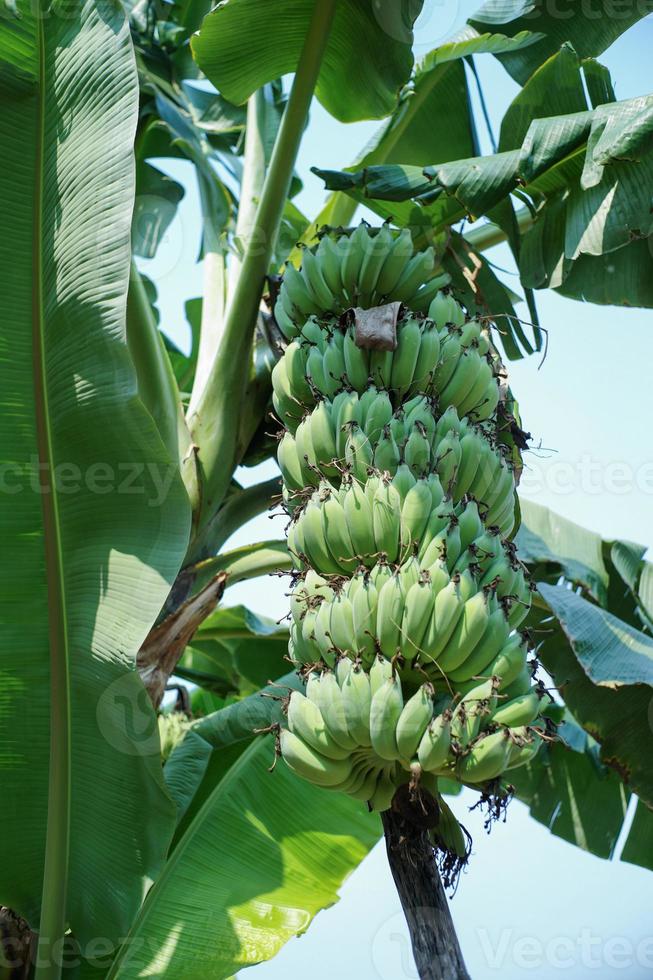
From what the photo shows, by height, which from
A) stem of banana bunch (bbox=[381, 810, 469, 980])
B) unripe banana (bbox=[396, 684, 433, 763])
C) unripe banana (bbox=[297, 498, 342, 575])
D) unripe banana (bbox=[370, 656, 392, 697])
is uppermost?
unripe banana (bbox=[297, 498, 342, 575])

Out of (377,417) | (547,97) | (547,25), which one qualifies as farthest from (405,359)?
(547,25)

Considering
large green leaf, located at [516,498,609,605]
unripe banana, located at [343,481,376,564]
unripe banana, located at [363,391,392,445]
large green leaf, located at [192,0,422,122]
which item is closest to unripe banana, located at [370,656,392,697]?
unripe banana, located at [343,481,376,564]

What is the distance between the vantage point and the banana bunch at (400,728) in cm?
142

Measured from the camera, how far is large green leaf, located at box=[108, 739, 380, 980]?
2082 millimetres

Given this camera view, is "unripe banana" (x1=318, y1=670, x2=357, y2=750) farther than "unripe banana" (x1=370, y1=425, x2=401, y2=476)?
No

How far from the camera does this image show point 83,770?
1961 millimetres

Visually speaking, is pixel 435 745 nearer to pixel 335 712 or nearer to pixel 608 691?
pixel 335 712

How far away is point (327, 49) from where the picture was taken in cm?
239

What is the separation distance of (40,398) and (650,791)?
1830 millimetres

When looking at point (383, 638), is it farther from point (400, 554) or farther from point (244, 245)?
point (244, 245)

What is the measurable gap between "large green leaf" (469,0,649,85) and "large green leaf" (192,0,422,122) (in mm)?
420

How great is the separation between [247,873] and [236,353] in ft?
4.33

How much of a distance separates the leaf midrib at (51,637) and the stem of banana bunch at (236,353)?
0.50 m

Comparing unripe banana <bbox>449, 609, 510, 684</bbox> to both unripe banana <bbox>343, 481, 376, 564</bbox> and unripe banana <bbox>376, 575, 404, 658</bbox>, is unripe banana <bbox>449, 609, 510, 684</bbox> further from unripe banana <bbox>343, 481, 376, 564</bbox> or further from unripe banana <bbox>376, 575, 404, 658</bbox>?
unripe banana <bbox>343, 481, 376, 564</bbox>
